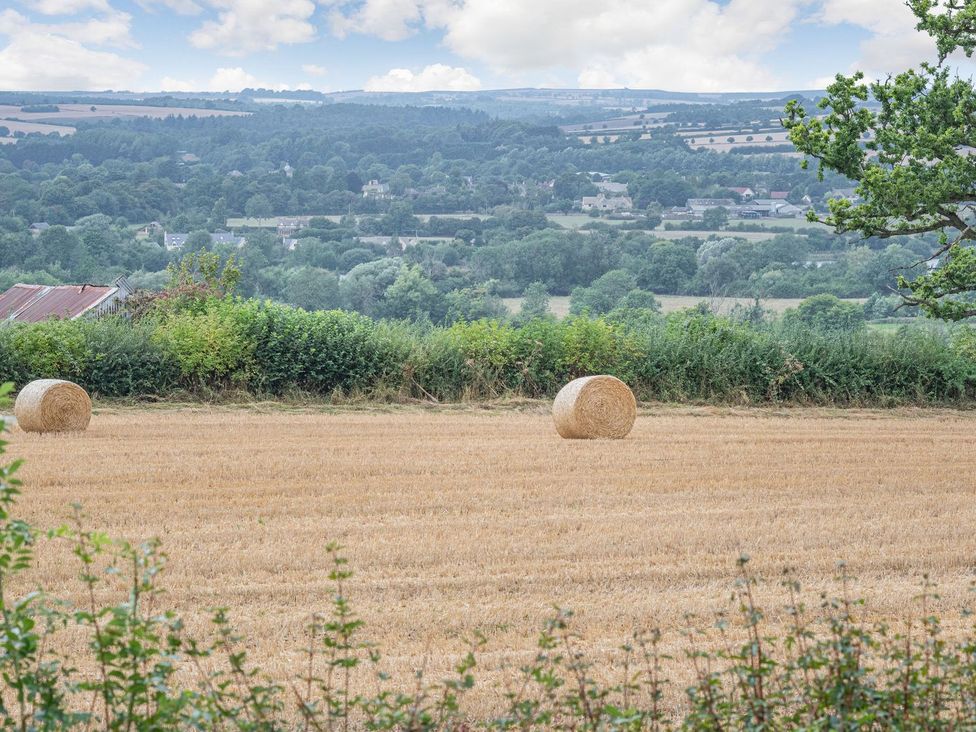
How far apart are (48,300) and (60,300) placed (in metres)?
0.56

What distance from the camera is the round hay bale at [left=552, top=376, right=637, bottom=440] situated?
55.1 ft

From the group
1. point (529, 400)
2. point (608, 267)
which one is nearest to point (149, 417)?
point (529, 400)

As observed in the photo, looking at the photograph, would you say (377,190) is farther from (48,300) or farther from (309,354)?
(309,354)

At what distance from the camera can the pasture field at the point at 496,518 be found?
312 inches

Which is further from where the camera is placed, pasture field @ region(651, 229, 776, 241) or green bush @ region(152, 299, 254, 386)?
pasture field @ region(651, 229, 776, 241)

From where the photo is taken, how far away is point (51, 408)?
53.2 feet

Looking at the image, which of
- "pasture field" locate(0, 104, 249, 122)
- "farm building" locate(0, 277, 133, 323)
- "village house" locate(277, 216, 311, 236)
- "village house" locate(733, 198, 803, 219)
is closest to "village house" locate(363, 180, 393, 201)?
"village house" locate(277, 216, 311, 236)

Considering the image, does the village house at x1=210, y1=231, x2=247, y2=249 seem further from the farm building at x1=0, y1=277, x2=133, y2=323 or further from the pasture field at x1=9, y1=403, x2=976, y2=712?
the pasture field at x1=9, y1=403, x2=976, y2=712

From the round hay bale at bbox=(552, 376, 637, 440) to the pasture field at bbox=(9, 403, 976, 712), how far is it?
458mm

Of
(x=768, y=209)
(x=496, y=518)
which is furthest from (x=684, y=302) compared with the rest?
(x=496, y=518)

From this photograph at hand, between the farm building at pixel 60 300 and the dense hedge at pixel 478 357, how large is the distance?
6.67 m

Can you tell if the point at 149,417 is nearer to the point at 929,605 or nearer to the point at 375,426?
the point at 375,426

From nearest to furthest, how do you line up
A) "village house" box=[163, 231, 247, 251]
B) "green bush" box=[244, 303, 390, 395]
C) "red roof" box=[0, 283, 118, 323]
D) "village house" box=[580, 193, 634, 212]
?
"green bush" box=[244, 303, 390, 395], "red roof" box=[0, 283, 118, 323], "village house" box=[163, 231, 247, 251], "village house" box=[580, 193, 634, 212]

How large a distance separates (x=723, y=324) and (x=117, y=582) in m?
15.6
